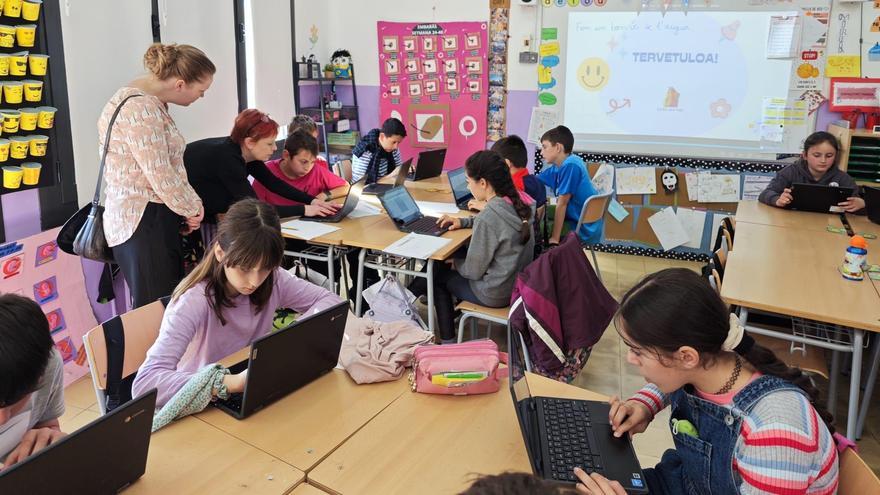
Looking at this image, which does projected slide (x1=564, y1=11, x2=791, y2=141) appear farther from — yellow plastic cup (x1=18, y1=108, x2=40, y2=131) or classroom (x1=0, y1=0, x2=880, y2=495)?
yellow plastic cup (x1=18, y1=108, x2=40, y2=131)

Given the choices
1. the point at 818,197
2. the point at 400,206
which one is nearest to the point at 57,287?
the point at 400,206

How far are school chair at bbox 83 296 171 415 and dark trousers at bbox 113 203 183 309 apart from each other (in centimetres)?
90

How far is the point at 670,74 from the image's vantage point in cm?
489

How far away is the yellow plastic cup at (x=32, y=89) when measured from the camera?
9.43 feet

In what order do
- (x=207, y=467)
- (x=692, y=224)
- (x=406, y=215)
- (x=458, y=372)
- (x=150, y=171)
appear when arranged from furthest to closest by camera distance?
(x=692, y=224)
(x=406, y=215)
(x=150, y=171)
(x=458, y=372)
(x=207, y=467)

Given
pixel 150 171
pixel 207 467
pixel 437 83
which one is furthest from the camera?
pixel 437 83

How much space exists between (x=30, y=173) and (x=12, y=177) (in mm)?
98

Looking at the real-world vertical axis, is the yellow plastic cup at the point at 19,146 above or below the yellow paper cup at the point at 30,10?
below

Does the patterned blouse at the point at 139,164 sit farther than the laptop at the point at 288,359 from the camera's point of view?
Yes

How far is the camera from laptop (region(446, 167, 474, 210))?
12.7ft

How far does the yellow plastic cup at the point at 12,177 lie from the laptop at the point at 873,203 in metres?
4.51

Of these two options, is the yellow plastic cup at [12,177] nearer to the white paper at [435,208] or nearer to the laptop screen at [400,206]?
the laptop screen at [400,206]

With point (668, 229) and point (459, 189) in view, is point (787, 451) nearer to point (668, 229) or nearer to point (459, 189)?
point (459, 189)

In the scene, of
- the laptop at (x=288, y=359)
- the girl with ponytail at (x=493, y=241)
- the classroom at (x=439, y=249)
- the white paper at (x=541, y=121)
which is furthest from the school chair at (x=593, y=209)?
the laptop at (x=288, y=359)
